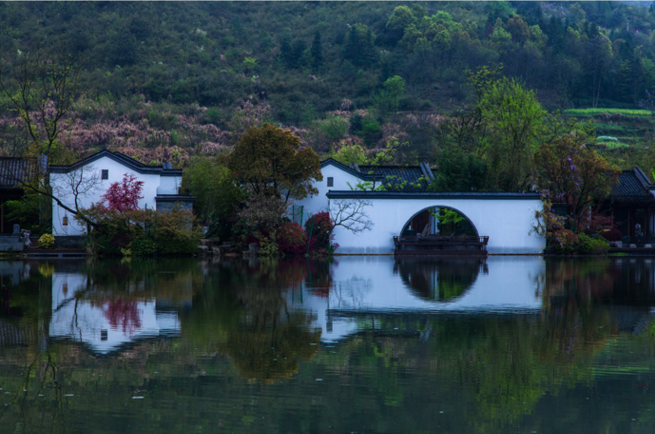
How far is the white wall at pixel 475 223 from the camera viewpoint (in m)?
34.5

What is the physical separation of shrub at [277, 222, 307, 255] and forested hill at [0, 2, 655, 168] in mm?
34955

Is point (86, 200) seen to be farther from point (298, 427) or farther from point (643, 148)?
point (643, 148)

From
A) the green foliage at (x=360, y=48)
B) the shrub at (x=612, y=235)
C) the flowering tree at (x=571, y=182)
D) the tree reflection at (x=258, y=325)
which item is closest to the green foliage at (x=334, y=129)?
the green foliage at (x=360, y=48)

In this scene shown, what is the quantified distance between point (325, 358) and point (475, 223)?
26.3m

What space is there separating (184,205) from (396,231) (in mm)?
10910

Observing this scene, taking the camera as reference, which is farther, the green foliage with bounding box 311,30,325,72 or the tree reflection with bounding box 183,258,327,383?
the green foliage with bounding box 311,30,325,72

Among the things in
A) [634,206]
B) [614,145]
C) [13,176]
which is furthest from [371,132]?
[13,176]

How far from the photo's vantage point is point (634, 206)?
38281 mm

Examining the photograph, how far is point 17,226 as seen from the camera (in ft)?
107

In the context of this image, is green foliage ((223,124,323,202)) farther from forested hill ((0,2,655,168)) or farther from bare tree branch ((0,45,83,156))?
forested hill ((0,2,655,168))

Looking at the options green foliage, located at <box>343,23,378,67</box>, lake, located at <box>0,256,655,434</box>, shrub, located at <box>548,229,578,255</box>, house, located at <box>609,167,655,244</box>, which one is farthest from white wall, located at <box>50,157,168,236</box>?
green foliage, located at <box>343,23,378,67</box>

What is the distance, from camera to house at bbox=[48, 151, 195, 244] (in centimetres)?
3359

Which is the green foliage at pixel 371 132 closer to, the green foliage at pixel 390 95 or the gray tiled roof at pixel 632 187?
the green foliage at pixel 390 95

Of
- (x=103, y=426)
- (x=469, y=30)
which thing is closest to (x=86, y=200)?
(x=103, y=426)
